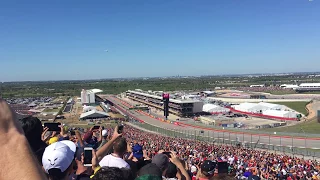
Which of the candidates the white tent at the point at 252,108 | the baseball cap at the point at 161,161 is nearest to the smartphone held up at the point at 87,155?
the baseball cap at the point at 161,161

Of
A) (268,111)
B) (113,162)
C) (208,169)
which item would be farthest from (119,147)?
(268,111)

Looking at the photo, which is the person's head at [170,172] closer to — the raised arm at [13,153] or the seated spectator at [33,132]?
the seated spectator at [33,132]

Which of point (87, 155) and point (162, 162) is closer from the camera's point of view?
point (162, 162)

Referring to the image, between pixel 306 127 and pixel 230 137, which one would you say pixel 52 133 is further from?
pixel 306 127

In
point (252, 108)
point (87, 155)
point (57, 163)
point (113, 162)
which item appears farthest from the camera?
point (252, 108)

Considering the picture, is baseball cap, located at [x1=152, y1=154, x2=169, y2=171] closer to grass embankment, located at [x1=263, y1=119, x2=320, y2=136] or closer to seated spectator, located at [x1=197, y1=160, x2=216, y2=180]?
seated spectator, located at [x1=197, y1=160, x2=216, y2=180]

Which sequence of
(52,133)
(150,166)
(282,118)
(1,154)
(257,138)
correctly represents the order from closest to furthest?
(1,154)
(150,166)
(52,133)
(257,138)
(282,118)

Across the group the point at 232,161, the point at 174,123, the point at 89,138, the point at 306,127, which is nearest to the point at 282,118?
the point at 306,127

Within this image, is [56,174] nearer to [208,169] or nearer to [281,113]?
[208,169]

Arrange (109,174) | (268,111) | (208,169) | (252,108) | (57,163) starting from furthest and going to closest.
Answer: (252,108), (268,111), (208,169), (57,163), (109,174)
